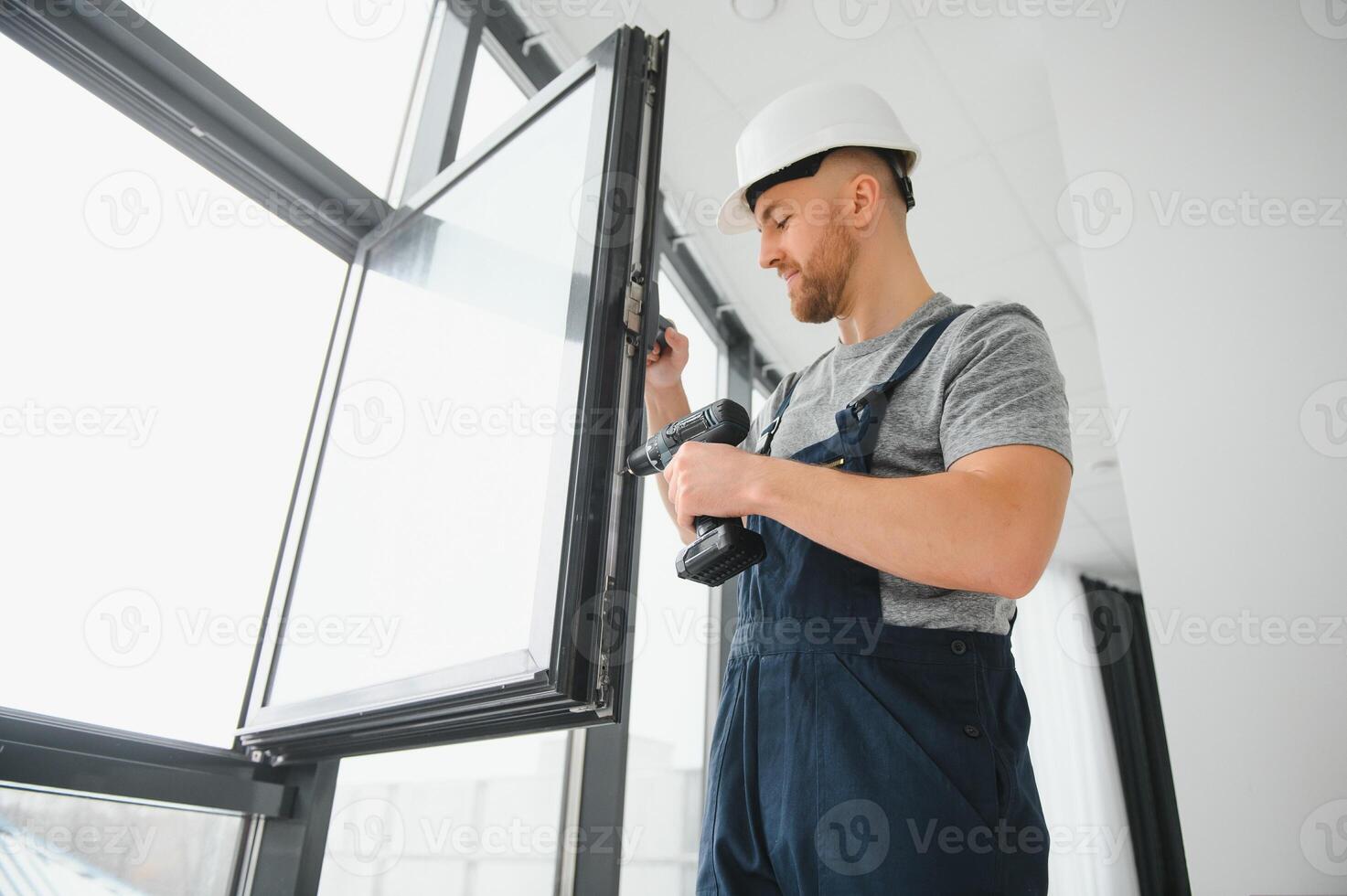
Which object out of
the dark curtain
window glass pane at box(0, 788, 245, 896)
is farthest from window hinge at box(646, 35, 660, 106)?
the dark curtain

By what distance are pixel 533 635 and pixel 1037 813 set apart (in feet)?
1.95

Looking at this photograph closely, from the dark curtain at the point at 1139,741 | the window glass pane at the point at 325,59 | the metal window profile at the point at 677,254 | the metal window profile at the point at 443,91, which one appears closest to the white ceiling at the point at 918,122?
the metal window profile at the point at 677,254

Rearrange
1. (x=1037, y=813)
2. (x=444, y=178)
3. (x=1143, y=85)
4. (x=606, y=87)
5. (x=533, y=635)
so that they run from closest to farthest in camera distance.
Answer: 1. (x=1037, y=813)
2. (x=533, y=635)
3. (x=606, y=87)
4. (x=444, y=178)
5. (x=1143, y=85)

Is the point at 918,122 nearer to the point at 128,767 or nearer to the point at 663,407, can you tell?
the point at 663,407

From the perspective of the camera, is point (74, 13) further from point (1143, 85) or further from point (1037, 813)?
point (1143, 85)

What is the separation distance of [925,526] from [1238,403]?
1029mm

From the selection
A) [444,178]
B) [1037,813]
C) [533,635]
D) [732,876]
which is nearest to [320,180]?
[444,178]

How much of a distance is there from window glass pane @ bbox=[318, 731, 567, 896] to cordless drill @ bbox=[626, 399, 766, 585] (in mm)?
822

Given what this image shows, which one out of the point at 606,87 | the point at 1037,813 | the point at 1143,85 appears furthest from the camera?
the point at 1143,85

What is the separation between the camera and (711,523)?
3.14 feet

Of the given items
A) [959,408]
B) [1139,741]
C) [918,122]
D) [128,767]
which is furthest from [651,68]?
[1139,741]

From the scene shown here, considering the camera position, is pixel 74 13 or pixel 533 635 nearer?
pixel 533 635

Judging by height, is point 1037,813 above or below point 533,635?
below

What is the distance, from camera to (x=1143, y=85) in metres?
1.83
